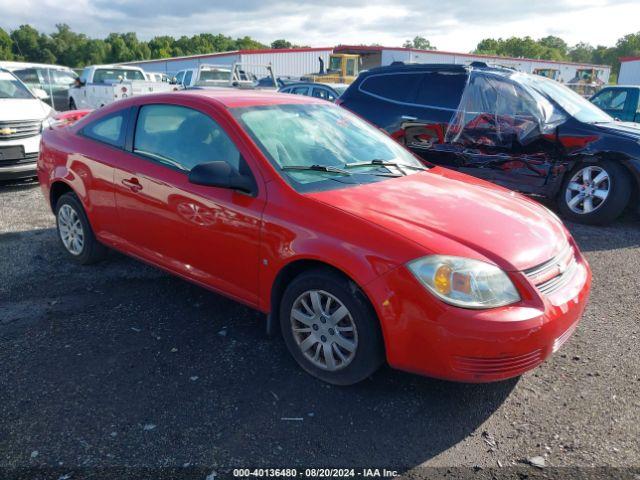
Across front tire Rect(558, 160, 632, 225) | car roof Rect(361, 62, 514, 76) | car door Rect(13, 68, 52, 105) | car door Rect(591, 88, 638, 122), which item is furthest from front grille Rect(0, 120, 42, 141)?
car door Rect(591, 88, 638, 122)

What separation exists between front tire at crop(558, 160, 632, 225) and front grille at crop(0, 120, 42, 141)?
7752mm

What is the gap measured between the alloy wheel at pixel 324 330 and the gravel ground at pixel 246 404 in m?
0.18

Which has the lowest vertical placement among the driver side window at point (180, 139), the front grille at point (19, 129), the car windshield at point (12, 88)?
the front grille at point (19, 129)

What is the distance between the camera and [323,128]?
12.4 feet

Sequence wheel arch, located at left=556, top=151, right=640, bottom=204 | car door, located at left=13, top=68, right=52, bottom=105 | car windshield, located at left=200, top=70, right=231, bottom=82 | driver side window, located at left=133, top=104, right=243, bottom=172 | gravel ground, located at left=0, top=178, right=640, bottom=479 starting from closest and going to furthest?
gravel ground, located at left=0, top=178, right=640, bottom=479, driver side window, located at left=133, top=104, right=243, bottom=172, wheel arch, located at left=556, top=151, right=640, bottom=204, car windshield, located at left=200, top=70, right=231, bottom=82, car door, located at left=13, top=68, right=52, bottom=105

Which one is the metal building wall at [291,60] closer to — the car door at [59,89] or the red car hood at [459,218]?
the car door at [59,89]

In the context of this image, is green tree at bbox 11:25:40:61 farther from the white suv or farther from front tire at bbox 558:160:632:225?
front tire at bbox 558:160:632:225

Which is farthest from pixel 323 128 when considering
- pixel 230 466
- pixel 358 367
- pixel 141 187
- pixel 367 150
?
pixel 230 466

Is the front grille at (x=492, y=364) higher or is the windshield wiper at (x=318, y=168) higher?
the windshield wiper at (x=318, y=168)

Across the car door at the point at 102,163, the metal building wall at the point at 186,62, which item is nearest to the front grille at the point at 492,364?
the car door at the point at 102,163

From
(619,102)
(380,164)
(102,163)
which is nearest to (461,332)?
(380,164)

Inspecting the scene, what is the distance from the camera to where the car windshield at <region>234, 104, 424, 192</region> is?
323 centimetres

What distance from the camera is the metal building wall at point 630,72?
98.5 feet

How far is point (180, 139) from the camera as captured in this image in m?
3.66
